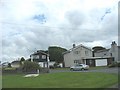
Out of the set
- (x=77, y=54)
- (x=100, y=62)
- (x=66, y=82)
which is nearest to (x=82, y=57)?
(x=77, y=54)

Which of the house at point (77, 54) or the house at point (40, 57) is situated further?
the house at point (40, 57)

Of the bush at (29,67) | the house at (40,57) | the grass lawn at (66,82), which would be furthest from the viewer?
the house at (40,57)

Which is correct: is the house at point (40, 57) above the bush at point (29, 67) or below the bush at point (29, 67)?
above

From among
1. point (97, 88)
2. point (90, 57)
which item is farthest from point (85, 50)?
point (97, 88)

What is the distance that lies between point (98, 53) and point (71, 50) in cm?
1710

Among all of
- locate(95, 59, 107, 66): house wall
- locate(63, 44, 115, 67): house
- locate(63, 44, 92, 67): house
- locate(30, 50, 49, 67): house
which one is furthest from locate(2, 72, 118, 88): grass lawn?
locate(30, 50, 49, 67): house

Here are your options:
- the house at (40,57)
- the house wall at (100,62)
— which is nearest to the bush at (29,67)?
the house wall at (100,62)

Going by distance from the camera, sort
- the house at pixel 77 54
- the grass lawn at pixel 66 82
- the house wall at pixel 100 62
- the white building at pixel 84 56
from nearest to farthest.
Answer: the grass lawn at pixel 66 82
the house wall at pixel 100 62
the white building at pixel 84 56
the house at pixel 77 54

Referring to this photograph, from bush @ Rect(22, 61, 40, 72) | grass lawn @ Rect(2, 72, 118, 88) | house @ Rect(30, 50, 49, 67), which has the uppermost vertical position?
house @ Rect(30, 50, 49, 67)

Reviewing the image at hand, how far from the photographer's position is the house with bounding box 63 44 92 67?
86125 millimetres

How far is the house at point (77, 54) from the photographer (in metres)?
86.1

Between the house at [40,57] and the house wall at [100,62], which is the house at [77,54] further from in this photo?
the house at [40,57]

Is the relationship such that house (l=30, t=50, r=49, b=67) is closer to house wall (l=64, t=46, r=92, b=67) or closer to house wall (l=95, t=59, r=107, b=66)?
house wall (l=64, t=46, r=92, b=67)

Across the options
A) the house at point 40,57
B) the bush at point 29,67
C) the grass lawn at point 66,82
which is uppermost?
the house at point 40,57
